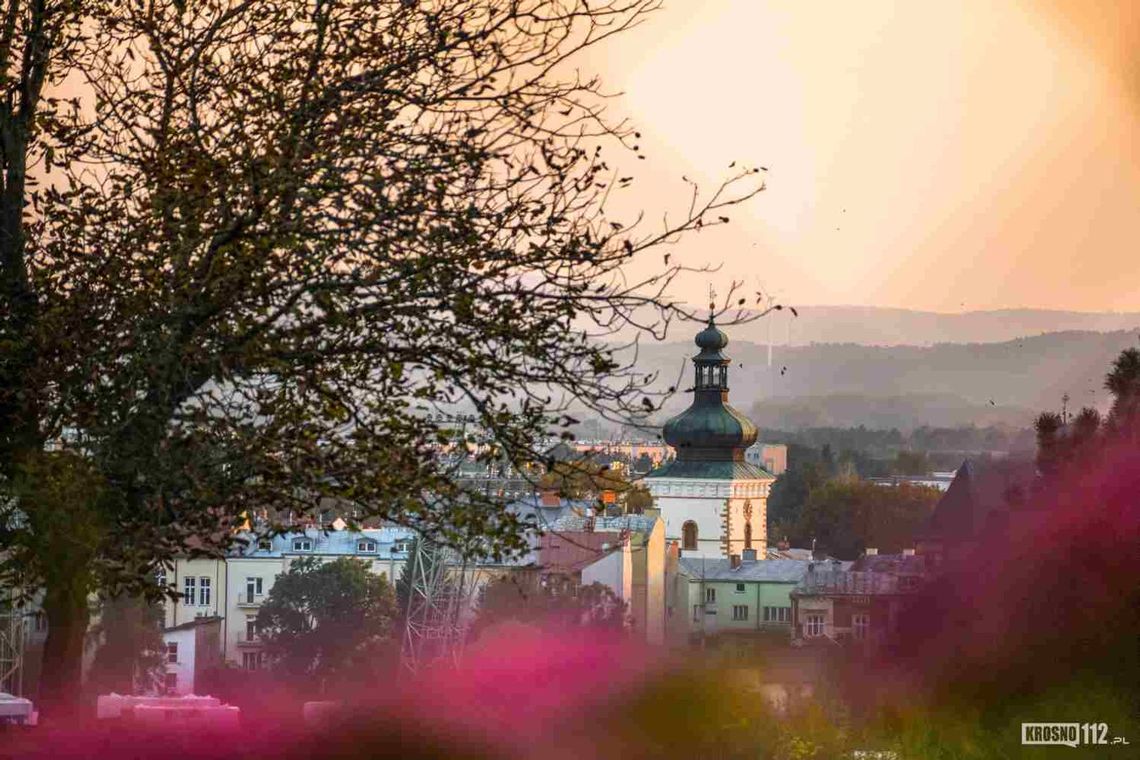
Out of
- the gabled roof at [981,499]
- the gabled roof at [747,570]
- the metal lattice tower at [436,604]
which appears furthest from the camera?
the gabled roof at [747,570]

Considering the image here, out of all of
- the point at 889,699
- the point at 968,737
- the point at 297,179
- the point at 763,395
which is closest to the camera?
the point at 297,179

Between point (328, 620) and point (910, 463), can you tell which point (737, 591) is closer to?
point (328, 620)

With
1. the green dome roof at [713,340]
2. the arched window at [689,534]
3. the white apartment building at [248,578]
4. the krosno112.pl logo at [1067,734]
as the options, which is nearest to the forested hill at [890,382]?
the green dome roof at [713,340]

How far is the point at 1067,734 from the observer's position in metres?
10.3

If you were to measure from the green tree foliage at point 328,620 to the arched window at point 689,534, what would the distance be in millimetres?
60413

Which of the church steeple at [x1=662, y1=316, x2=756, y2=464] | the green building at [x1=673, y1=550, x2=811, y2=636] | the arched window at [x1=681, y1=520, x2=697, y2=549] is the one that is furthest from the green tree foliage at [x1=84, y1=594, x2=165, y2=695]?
the arched window at [x1=681, y1=520, x2=697, y2=549]

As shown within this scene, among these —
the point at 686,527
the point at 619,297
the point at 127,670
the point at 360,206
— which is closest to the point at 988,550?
the point at 619,297

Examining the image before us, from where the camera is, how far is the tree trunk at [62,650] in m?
9.09

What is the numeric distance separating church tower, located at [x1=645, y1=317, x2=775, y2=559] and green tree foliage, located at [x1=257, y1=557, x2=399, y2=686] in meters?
58.9

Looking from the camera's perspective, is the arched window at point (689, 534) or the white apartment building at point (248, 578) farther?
the arched window at point (689, 534)

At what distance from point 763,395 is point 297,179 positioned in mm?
95548

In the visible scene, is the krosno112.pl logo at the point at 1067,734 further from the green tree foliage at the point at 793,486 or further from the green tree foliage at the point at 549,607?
the green tree foliage at the point at 793,486

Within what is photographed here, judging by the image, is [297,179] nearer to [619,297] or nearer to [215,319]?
[215,319]

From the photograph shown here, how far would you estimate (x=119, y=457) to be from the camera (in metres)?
8.65
